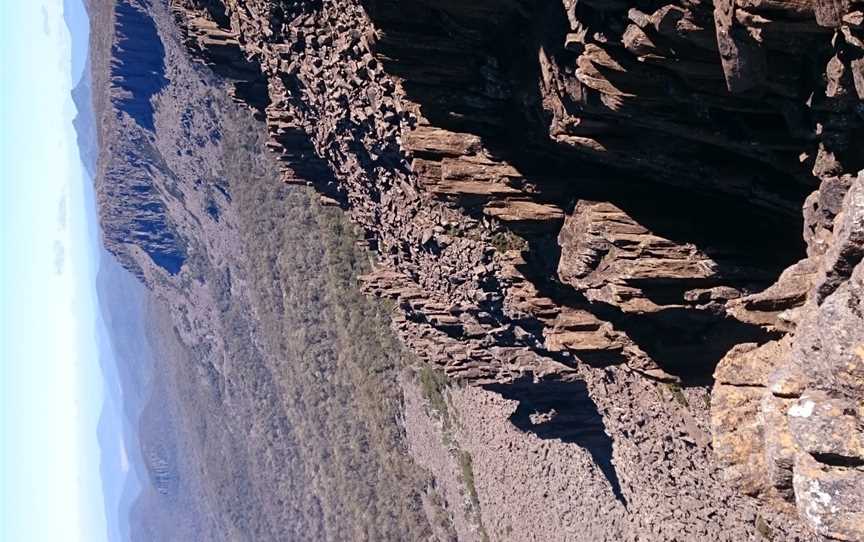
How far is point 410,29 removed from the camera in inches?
755

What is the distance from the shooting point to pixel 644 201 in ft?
61.3

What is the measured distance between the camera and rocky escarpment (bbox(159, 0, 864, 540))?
38.0ft

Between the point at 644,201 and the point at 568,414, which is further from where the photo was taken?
the point at 568,414

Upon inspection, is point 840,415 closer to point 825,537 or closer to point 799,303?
point 825,537

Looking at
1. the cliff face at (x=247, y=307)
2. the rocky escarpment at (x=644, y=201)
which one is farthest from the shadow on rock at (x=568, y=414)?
the cliff face at (x=247, y=307)

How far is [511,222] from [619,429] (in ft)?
29.5

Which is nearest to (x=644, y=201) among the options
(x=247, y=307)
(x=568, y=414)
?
(x=568, y=414)

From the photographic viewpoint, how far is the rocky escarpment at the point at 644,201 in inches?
456

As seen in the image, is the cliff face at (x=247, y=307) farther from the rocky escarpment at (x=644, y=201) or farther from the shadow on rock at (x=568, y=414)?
the rocky escarpment at (x=644, y=201)

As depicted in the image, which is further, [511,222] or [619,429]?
[619,429]

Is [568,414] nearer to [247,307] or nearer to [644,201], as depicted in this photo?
[644,201]

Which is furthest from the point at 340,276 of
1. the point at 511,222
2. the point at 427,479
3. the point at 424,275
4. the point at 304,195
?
the point at 511,222

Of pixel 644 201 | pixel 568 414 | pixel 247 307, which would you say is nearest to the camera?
pixel 644 201

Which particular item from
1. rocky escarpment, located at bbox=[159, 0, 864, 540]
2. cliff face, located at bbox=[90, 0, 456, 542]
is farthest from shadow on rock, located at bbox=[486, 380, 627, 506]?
cliff face, located at bbox=[90, 0, 456, 542]
